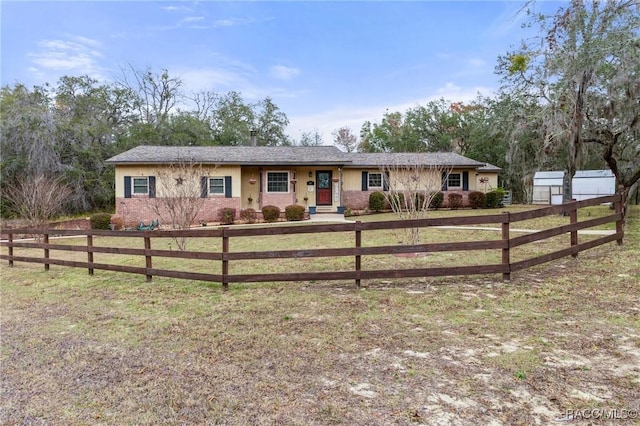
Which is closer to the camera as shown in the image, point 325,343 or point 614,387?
point 614,387

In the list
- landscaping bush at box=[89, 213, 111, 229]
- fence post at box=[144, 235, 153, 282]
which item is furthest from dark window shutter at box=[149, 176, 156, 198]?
fence post at box=[144, 235, 153, 282]

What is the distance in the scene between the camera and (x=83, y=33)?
→ 682 inches

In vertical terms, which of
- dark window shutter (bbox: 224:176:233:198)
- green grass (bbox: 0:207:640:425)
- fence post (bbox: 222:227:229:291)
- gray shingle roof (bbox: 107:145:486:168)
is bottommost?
green grass (bbox: 0:207:640:425)

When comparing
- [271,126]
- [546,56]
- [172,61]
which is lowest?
[546,56]

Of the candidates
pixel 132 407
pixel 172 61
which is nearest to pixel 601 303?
pixel 132 407

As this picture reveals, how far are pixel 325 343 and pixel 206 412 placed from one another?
1.43m

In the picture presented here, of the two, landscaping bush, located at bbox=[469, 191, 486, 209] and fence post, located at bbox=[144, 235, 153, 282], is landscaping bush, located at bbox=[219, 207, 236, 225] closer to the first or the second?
fence post, located at bbox=[144, 235, 153, 282]

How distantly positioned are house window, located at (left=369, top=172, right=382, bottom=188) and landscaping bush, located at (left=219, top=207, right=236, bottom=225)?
327 inches

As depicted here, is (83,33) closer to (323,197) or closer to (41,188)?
(41,188)

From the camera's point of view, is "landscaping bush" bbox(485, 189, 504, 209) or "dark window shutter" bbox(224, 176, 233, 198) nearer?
"dark window shutter" bbox(224, 176, 233, 198)

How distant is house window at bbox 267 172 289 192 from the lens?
20047mm

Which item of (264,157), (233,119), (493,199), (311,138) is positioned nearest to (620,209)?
(493,199)

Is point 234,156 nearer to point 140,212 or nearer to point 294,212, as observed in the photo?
point 294,212

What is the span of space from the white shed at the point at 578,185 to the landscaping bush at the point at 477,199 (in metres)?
4.59
